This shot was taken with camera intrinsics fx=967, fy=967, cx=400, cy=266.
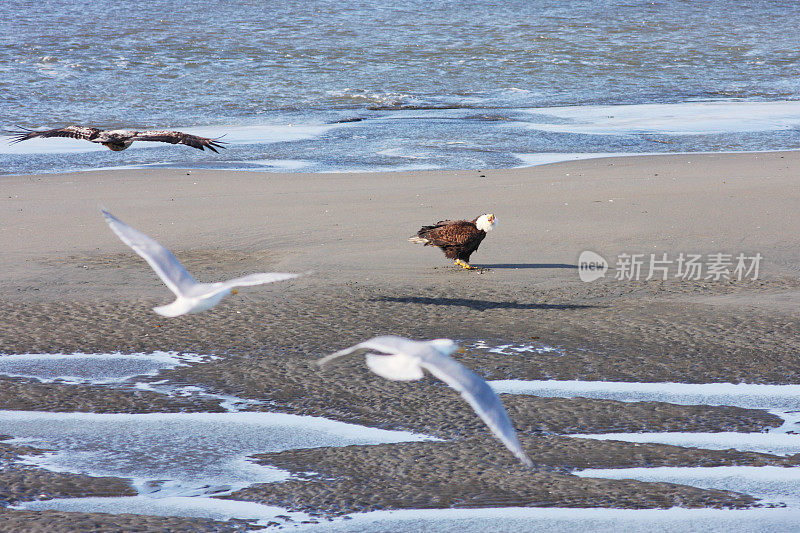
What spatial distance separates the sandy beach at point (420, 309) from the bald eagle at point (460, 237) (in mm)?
A: 214

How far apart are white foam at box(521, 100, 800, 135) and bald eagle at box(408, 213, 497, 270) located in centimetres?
842

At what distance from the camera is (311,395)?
216 inches

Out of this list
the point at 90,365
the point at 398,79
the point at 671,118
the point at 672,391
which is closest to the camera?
the point at 672,391

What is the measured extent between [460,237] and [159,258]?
439 cm

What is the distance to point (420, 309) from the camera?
718 cm

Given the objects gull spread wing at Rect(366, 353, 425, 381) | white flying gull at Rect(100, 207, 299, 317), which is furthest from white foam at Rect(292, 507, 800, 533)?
white flying gull at Rect(100, 207, 299, 317)

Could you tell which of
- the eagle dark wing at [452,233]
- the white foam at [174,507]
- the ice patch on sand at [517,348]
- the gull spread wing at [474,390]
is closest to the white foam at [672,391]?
the ice patch on sand at [517,348]

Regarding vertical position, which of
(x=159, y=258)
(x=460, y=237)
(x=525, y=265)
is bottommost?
(x=159, y=258)

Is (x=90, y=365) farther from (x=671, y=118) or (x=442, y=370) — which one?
(x=671, y=118)

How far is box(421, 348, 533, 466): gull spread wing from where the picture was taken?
343cm

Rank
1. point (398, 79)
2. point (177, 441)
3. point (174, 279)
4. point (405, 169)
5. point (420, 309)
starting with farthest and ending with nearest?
point (398, 79) < point (405, 169) < point (420, 309) < point (177, 441) < point (174, 279)

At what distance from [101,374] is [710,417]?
11.6 ft

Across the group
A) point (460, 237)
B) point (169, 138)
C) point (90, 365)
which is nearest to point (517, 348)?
point (460, 237)

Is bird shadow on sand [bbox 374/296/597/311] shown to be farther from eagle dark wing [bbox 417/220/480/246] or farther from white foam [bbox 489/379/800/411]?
white foam [bbox 489/379/800/411]
